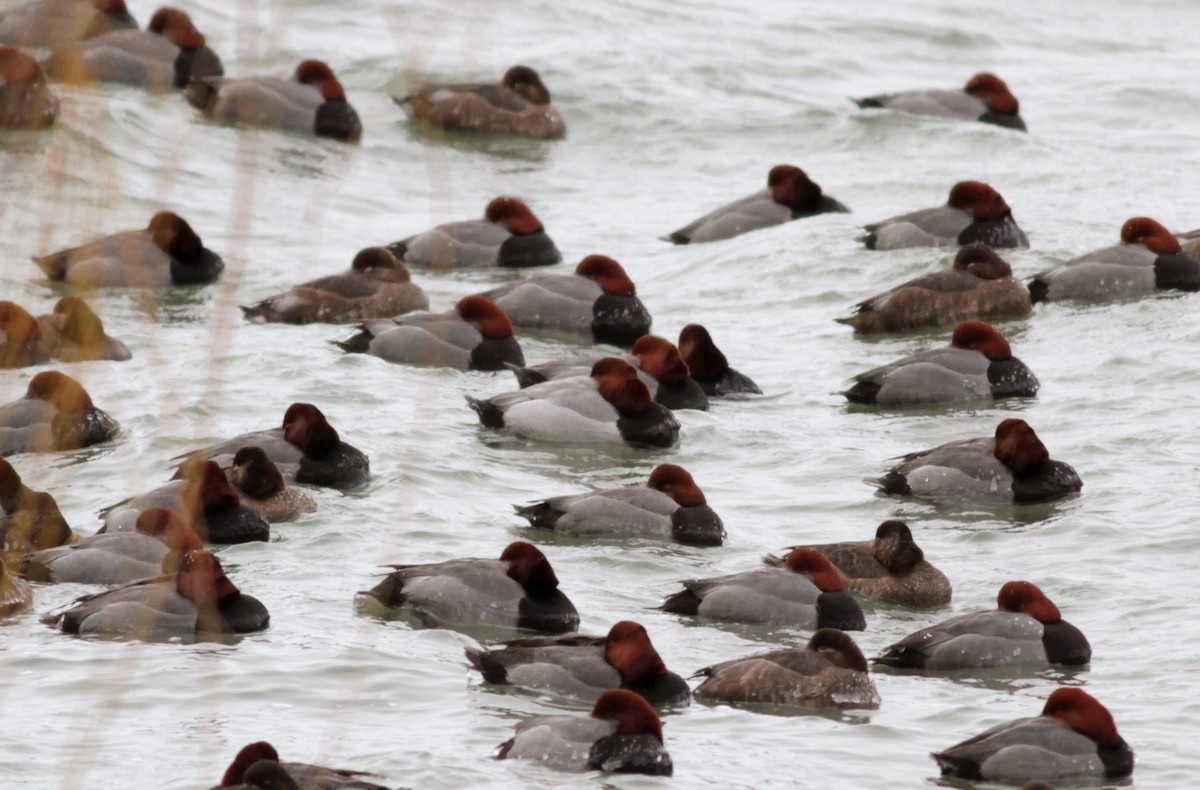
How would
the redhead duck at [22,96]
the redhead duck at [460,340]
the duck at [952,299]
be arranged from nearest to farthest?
1. the redhead duck at [460,340]
2. the duck at [952,299]
3. the redhead duck at [22,96]

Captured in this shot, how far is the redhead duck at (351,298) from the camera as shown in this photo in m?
20.2

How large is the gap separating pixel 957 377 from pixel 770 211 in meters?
6.84

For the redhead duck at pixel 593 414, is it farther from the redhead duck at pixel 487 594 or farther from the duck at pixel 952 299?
the redhead duck at pixel 487 594

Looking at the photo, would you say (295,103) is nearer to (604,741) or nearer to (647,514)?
(647,514)

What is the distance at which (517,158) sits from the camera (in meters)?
28.4

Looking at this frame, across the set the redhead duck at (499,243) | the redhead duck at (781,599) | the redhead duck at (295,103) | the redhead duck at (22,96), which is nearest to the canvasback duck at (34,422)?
the redhead duck at (781,599)

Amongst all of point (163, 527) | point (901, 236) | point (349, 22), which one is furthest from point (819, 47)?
point (163, 527)

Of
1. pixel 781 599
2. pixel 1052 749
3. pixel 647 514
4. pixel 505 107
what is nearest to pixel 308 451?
pixel 647 514

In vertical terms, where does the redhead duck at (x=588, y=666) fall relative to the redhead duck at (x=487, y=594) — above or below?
above

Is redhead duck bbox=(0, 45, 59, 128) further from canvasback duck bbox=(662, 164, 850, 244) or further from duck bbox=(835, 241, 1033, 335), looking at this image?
duck bbox=(835, 241, 1033, 335)

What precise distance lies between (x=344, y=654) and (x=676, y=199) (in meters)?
16.7

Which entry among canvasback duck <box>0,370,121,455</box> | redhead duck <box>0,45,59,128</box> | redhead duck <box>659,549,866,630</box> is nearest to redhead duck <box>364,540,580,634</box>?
redhead duck <box>659,549,866,630</box>

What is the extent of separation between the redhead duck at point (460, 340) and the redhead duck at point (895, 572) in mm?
6017

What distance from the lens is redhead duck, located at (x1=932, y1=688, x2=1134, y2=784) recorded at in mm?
9586
